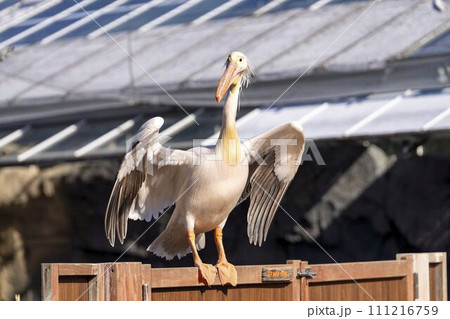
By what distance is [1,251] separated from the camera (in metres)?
11.2

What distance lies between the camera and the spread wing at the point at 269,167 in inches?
236

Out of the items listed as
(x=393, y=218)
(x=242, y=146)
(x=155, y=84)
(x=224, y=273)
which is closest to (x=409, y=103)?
(x=393, y=218)

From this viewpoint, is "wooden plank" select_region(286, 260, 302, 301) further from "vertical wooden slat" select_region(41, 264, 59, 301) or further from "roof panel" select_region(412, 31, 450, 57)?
"roof panel" select_region(412, 31, 450, 57)

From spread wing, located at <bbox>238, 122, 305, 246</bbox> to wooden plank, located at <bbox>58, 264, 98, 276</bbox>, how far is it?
152cm

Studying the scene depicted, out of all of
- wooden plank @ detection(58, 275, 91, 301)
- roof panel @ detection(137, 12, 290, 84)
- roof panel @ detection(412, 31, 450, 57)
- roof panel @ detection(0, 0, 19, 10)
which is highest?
roof panel @ detection(0, 0, 19, 10)

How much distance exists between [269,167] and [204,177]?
751 millimetres

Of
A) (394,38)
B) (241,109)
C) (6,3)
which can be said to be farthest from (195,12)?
(6,3)

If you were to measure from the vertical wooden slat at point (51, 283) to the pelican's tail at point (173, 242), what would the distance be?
153cm

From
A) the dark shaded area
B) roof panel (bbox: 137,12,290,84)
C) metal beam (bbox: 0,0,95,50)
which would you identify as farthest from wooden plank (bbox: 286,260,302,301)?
metal beam (bbox: 0,0,95,50)

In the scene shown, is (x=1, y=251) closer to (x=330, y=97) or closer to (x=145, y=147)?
(x=330, y=97)

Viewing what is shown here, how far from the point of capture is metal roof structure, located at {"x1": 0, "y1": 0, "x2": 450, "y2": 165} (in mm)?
9180

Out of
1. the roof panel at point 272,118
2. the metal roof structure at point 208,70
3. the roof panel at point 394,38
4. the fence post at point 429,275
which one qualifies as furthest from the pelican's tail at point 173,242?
the roof panel at point 394,38

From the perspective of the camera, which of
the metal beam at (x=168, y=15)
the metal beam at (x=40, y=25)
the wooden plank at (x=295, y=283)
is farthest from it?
the metal beam at (x=40, y=25)

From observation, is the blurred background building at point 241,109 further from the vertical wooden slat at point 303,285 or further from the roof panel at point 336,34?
the vertical wooden slat at point 303,285
